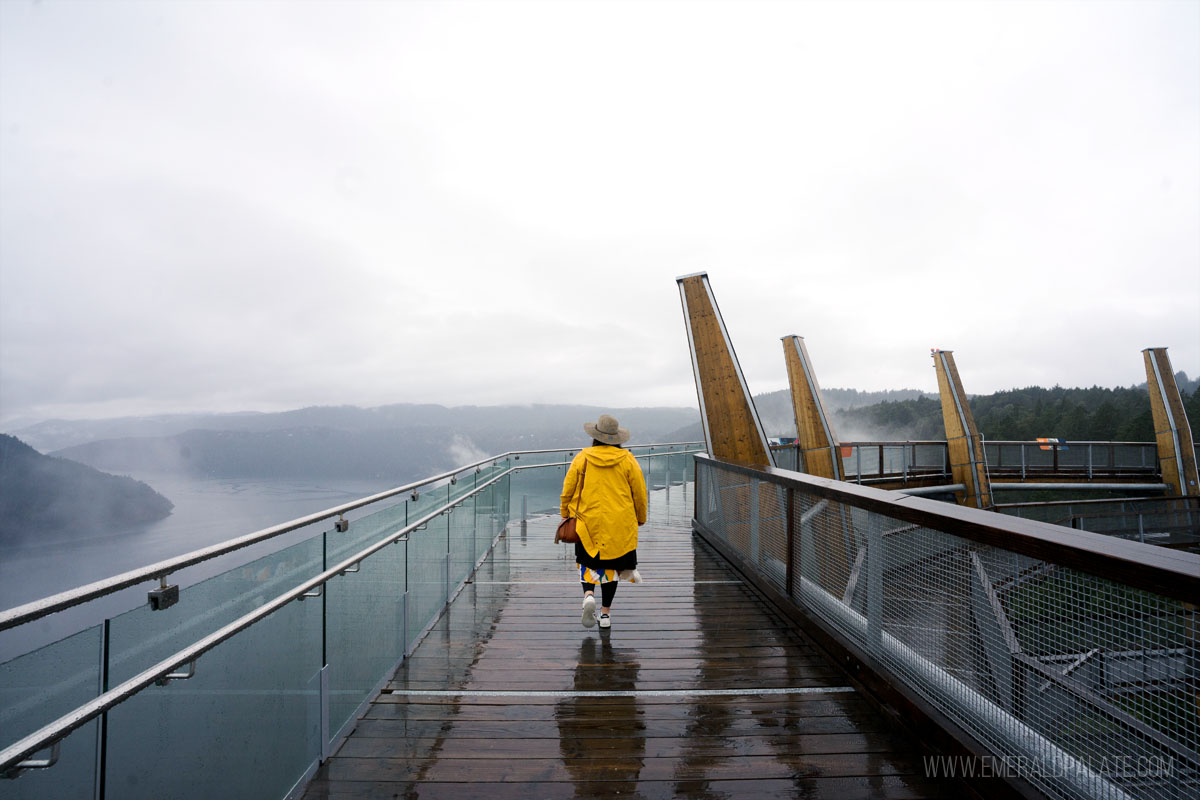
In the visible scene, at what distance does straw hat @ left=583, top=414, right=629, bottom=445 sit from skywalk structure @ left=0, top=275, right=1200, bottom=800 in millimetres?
1425

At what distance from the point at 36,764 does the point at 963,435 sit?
19.6m

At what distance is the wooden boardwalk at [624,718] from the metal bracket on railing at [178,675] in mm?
949

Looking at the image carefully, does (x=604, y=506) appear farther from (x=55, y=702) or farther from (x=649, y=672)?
(x=55, y=702)

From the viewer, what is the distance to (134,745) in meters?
1.77

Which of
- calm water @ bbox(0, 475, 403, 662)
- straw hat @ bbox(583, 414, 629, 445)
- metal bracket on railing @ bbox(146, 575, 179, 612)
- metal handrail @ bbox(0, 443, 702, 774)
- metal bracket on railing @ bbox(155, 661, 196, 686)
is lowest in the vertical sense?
calm water @ bbox(0, 475, 403, 662)

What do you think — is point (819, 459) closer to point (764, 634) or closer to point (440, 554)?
point (764, 634)

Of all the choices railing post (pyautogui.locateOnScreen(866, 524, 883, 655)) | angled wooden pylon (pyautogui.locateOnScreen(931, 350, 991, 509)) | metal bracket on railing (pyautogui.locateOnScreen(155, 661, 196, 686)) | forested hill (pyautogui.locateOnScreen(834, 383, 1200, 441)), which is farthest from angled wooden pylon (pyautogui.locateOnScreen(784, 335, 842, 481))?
forested hill (pyautogui.locateOnScreen(834, 383, 1200, 441))

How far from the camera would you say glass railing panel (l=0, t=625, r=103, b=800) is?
4.65 feet

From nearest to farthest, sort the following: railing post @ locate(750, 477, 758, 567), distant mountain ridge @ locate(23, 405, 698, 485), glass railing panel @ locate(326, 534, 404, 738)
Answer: glass railing panel @ locate(326, 534, 404, 738), railing post @ locate(750, 477, 758, 567), distant mountain ridge @ locate(23, 405, 698, 485)

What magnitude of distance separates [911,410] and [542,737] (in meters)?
74.6

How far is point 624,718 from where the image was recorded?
10.6 ft

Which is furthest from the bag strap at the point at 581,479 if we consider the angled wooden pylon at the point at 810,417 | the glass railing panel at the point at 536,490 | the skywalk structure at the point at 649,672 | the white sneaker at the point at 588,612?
the angled wooden pylon at the point at 810,417

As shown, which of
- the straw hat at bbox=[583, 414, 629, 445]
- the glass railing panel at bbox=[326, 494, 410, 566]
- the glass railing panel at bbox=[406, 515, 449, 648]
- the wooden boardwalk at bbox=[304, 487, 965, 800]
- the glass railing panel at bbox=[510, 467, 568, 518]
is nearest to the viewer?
the wooden boardwalk at bbox=[304, 487, 965, 800]

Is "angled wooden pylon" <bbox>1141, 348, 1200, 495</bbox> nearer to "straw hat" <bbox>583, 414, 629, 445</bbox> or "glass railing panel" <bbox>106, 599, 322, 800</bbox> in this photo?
"straw hat" <bbox>583, 414, 629, 445</bbox>
